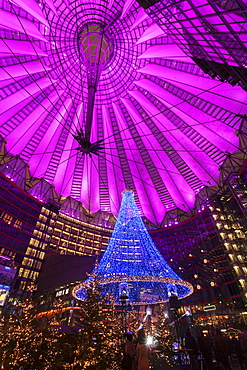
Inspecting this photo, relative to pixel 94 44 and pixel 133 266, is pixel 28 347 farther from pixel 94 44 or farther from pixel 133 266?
pixel 94 44

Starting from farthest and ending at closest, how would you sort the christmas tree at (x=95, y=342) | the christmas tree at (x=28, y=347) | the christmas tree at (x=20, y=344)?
the christmas tree at (x=20, y=344), the christmas tree at (x=28, y=347), the christmas tree at (x=95, y=342)

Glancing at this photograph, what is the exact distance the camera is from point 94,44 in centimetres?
3128

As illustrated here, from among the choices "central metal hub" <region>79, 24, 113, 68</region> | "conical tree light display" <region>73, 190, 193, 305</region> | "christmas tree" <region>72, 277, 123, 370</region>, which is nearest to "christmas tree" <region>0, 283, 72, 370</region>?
"christmas tree" <region>72, 277, 123, 370</region>

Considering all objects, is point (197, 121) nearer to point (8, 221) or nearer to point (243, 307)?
point (243, 307)

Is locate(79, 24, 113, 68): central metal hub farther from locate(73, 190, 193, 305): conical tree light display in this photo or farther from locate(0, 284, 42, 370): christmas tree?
locate(0, 284, 42, 370): christmas tree

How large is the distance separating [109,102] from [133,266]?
1152 inches

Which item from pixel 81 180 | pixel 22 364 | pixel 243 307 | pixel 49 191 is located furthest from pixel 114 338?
pixel 49 191

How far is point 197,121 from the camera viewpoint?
3062cm

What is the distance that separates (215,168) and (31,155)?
109ft

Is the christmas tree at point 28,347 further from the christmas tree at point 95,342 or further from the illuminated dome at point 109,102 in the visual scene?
the illuminated dome at point 109,102

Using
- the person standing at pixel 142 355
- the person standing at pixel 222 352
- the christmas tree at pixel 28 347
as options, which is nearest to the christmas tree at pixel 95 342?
the christmas tree at pixel 28 347

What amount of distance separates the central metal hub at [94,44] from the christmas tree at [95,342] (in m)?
29.4

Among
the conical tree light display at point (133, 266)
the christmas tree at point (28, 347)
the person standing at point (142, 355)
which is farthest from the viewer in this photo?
the conical tree light display at point (133, 266)

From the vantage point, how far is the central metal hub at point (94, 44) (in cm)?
2969
